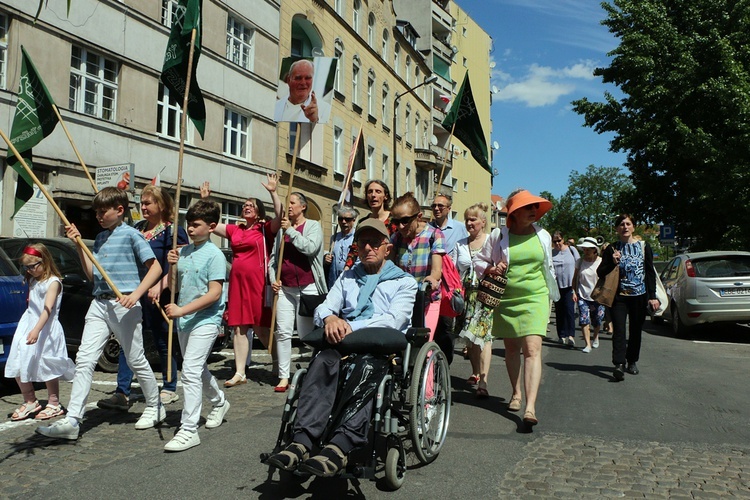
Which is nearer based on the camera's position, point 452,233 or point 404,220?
point 404,220

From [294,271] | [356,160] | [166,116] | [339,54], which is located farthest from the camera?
[339,54]

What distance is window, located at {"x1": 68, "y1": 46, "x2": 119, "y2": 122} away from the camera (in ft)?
56.6

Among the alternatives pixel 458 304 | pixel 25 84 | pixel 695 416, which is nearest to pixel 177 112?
pixel 25 84

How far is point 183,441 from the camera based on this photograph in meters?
4.90

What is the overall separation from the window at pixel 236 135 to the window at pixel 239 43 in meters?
1.75

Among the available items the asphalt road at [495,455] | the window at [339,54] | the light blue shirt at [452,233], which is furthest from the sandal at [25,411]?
the window at [339,54]

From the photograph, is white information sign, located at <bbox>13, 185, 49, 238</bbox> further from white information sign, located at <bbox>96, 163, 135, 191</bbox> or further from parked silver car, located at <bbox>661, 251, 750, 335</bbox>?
parked silver car, located at <bbox>661, 251, 750, 335</bbox>

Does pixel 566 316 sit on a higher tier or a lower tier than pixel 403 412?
higher

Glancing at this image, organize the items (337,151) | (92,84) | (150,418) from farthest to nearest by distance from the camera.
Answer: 1. (337,151)
2. (92,84)
3. (150,418)

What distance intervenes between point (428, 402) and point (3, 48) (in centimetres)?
1444

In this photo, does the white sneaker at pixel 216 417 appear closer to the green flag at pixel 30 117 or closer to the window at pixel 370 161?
the green flag at pixel 30 117

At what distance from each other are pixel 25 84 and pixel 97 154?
11.1 metres

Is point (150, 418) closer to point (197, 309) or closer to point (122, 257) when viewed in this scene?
point (197, 309)

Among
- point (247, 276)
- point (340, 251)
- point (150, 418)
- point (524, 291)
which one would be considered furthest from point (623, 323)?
point (150, 418)
